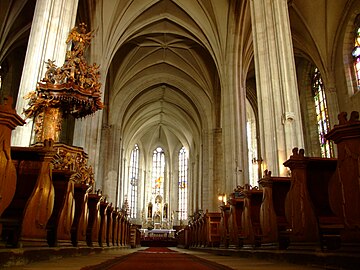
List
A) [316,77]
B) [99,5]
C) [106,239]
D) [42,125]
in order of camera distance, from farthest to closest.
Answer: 1. [316,77]
2. [99,5]
3. [106,239]
4. [42,125]

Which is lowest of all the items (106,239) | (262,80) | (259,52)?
(106,239)

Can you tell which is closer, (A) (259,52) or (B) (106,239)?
(B) (106,239)

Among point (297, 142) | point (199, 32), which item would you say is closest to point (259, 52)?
point (297, 142)

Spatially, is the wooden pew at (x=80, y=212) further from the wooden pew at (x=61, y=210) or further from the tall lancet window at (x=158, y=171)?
the tall lancet window at (x=158, y=171)

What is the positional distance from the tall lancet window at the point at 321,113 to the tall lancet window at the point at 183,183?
59.3 ft

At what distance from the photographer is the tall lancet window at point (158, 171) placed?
3391 cm

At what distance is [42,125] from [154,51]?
569 inches

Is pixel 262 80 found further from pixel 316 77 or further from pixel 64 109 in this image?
pixel 316 77

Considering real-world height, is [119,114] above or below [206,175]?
above

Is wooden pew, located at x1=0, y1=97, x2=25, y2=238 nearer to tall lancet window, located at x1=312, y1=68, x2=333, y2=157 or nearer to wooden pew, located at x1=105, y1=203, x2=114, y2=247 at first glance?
wooden pew, located at x1=105, y1=203, x2=114, y2=247

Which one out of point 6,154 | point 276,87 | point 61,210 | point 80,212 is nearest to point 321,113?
point 276,87

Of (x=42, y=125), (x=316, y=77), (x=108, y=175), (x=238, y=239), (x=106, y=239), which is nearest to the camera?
(x=238, y=239)

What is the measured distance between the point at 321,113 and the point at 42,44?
13.4 meters

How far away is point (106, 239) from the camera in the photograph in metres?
8.66
